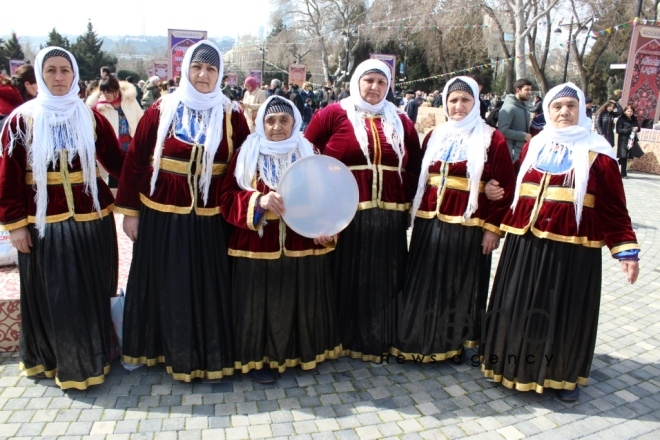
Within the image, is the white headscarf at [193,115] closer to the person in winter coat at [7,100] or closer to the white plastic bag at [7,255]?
the white plastic bag at [7,255]

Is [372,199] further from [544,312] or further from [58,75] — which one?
[58,75]

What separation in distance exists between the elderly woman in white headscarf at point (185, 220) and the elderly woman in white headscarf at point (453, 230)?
49.5 inches

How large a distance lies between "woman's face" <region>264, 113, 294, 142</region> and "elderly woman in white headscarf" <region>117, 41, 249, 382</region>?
26cm

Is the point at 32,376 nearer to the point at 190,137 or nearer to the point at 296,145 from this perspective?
the point at 190,137

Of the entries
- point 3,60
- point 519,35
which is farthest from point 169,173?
point 3,60

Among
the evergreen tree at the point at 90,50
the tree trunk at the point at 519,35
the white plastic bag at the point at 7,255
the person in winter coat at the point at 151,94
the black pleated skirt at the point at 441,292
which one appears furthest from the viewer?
the evergreen tree at the point at 90,50

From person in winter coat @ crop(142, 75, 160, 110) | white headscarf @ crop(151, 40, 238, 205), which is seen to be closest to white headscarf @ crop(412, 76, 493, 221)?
white headscarf @ crop(151, 40, 238, 205)

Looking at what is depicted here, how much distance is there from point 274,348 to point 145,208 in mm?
1201

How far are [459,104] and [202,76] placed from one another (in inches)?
63.9

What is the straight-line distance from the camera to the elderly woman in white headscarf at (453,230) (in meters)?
3.41

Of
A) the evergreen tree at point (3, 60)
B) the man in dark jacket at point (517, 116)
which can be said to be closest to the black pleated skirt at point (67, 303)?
the man in dark jacket at point (517, 116)

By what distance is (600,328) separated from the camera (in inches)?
178

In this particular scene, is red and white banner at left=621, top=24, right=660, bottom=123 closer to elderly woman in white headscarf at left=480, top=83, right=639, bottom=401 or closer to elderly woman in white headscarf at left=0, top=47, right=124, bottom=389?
elderly woman in white headscarf at left=480, top=83, right=639, bottom=401

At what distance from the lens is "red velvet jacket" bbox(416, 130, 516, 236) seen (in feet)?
11.2
